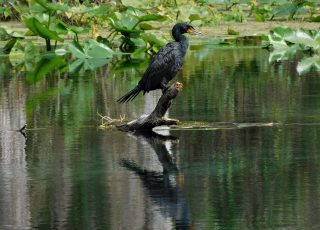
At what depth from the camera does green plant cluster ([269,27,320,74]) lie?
51.9 feet

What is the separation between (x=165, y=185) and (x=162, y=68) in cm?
303

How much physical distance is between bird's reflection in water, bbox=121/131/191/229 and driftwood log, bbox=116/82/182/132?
25cm

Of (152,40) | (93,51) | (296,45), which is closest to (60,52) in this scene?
(93,51)

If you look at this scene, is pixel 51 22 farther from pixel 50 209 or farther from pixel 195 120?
pixel 50 209

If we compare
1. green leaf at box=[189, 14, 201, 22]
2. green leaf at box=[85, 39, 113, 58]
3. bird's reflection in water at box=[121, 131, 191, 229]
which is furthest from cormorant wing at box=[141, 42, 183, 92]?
green leaf at box=[189, 14, 201, 22]

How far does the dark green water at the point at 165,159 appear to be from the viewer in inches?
259

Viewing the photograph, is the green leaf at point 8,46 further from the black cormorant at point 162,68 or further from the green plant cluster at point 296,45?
the black cormorant at point 162,68

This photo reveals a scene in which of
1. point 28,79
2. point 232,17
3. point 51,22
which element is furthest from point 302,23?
point 28,79

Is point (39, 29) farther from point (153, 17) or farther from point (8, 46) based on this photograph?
point (153, 17)

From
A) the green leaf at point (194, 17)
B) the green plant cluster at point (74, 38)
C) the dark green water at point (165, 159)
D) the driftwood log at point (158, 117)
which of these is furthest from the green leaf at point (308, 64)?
the driftwood log at point (158, 117)

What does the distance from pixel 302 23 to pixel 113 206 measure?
14.4 metres

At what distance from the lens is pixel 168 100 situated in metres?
9.67

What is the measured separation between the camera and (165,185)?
7480 millimetres

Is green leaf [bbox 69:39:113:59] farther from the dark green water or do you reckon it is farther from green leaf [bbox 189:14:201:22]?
green leaf [bbox 189:14:201:22]
